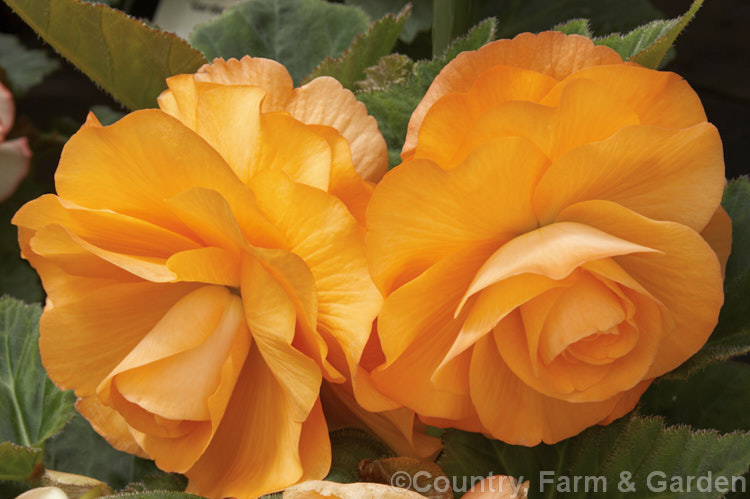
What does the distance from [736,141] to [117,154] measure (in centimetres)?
111

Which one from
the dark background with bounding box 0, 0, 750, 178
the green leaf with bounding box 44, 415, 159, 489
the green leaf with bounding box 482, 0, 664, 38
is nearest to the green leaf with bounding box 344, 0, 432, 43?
the green leaf with bounding box 482, 0, 664, 38

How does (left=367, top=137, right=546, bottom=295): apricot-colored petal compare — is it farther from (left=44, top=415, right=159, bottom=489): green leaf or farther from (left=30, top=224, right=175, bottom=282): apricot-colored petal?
(left=44, top=415, right=159, bottom=489): green leaf

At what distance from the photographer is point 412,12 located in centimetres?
74

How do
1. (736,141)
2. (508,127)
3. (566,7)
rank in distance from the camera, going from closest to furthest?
(508,127)
(566,7)
(736,141)

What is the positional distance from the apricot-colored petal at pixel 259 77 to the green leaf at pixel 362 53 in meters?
0.09

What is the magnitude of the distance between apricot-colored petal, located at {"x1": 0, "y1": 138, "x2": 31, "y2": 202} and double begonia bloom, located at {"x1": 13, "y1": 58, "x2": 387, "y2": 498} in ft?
1.59

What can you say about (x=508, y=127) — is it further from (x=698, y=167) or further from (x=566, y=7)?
(x=566, y=7)

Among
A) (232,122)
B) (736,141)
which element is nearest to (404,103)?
(232,122)

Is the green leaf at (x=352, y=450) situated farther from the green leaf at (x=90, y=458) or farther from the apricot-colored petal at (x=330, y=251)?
the green leaf at (x=90, y=458)

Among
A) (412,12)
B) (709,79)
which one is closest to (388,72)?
Result: (412,12)

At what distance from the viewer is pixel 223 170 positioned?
29 cm

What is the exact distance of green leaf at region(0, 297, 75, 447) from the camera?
48 centimetres

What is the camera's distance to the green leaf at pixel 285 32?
548 mm

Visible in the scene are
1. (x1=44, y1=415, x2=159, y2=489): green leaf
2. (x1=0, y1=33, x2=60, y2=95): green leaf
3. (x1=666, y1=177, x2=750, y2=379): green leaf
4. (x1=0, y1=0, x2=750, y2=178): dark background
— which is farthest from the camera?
(x1=0, y1=0, x2=750, y2=178): dark background
